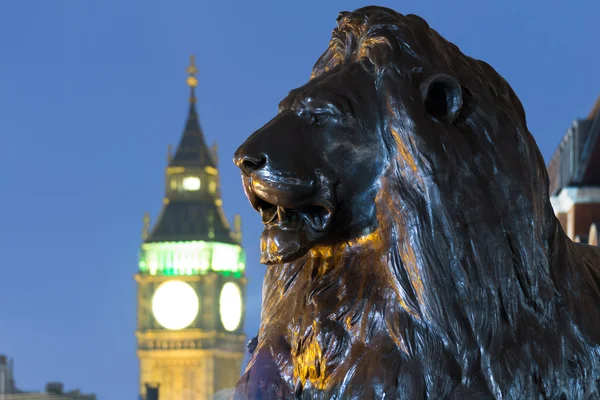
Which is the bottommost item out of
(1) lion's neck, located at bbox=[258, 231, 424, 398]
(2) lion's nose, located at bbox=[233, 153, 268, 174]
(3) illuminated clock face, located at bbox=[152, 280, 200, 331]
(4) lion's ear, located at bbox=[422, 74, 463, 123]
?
(1) lion's neck, located at bbox=[258, 231, 424, 398]

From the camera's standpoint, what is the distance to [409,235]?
110 inches

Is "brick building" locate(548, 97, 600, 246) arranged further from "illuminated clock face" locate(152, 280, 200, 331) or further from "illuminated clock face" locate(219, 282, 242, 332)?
"illuminated clock face" locate(219, 282, 242, 332)

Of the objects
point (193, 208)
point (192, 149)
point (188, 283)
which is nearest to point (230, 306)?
point (188, 283)

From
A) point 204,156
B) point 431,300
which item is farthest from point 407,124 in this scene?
point 204,156

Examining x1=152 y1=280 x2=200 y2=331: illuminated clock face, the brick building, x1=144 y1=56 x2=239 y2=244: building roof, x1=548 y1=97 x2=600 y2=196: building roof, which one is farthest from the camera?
x1=152 y1=280 x2=200 y2=331: illuminated clock face

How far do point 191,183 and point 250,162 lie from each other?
200 ft

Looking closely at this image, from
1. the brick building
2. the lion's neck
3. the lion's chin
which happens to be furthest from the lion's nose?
Answer: the brick building

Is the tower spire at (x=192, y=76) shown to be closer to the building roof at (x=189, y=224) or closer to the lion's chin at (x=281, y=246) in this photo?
the building roof at (x=189, y=224)

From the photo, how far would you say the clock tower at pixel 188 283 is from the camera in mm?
64188

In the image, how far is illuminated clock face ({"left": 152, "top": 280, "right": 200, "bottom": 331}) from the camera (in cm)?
6494

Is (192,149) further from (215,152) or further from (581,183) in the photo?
(581,183)

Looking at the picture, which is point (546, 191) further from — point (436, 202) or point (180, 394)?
point (180, 394)

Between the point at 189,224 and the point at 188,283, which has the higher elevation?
the point at 189,224

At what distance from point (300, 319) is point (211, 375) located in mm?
62638
